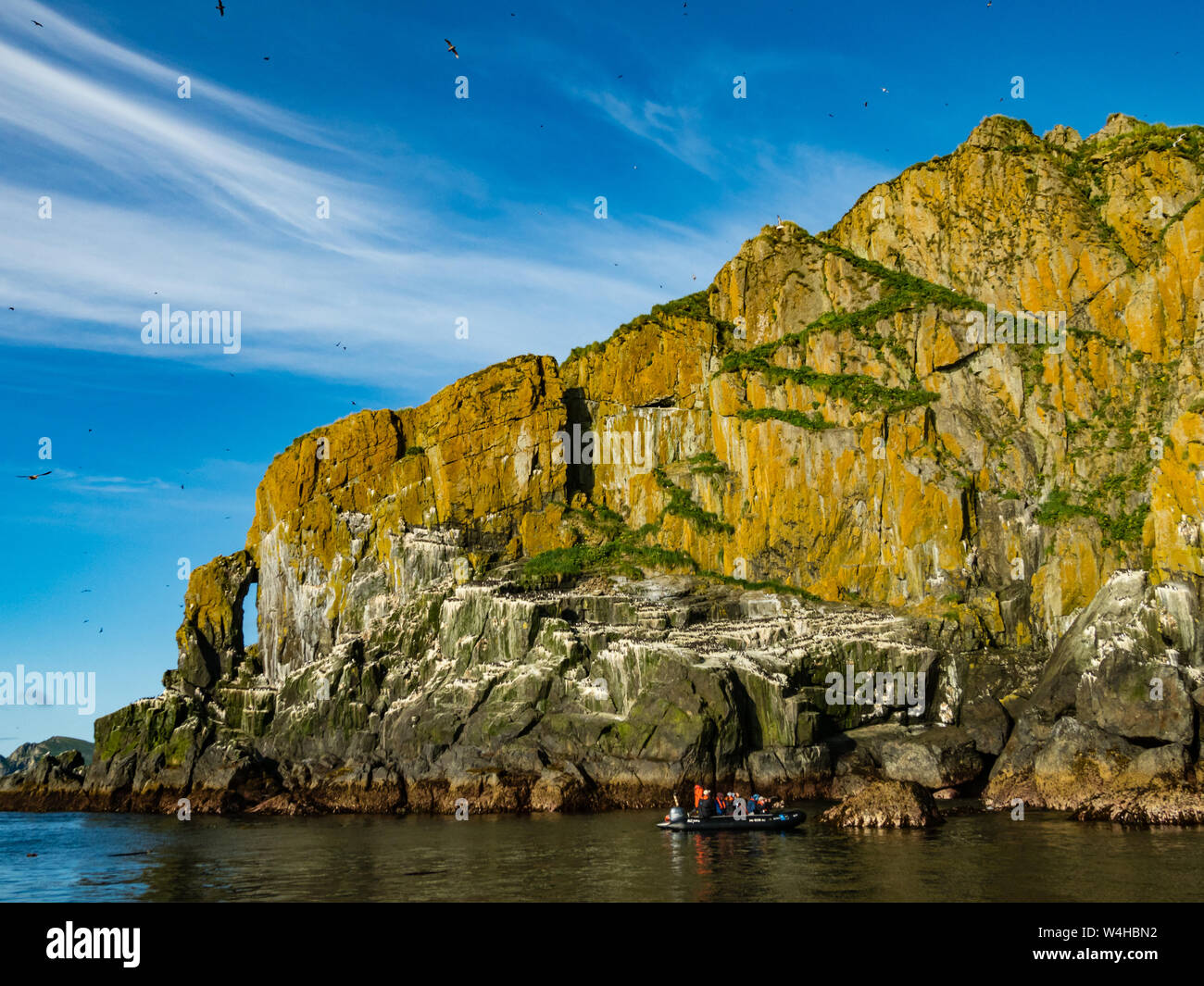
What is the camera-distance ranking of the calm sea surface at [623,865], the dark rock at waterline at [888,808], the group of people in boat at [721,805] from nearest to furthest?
the calm sea surface at [623,865] → the dark rock at waterline at [888,808] → the group of people in boat at [721,805]

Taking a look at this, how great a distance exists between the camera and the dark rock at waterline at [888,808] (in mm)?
52719

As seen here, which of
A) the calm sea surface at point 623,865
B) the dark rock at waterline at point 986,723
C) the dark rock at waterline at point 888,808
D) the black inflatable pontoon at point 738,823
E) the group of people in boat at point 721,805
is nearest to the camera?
the calm sea surface at point 623,865

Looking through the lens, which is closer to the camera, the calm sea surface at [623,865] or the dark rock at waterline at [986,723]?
the calm sea surface at [623,865]

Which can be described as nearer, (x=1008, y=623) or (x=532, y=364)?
(x=1008, y=623)

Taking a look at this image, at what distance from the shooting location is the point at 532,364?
366 ft

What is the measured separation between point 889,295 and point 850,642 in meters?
40.2

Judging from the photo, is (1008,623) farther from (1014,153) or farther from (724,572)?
(1014,153)

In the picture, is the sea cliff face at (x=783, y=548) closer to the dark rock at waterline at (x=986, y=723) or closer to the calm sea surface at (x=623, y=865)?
the dark rock at waterline at (x=986, y=723)

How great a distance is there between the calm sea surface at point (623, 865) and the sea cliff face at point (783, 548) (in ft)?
39.0

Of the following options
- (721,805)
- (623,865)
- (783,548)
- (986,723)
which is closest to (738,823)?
(721,805)

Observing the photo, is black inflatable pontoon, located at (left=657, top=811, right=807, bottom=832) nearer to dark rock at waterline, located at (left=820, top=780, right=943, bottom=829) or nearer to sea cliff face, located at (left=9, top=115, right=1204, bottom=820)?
dark rock at waterline, located at (left=820, top=780, right=943, bottom=829)

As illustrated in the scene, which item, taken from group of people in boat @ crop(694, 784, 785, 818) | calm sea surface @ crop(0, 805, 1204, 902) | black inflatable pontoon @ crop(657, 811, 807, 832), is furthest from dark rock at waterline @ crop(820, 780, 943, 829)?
group of people in boat @ crop(694, 784, 785, 818)

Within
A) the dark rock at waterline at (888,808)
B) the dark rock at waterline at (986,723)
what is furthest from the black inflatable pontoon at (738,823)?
the dark rock at waterline at (986,723)
